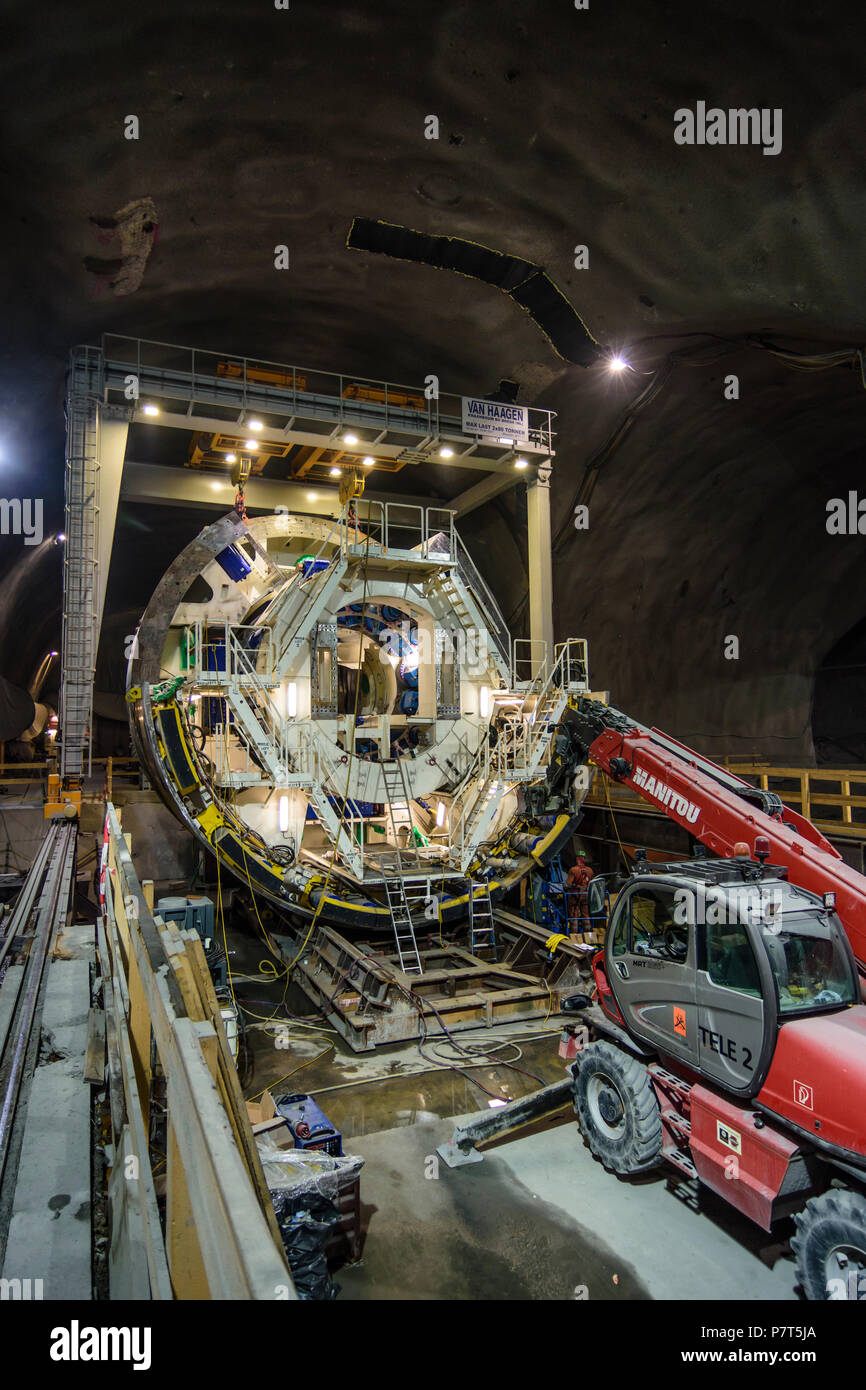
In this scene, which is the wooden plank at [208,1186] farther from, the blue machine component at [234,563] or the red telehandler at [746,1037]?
the blue machine component at [234,563]

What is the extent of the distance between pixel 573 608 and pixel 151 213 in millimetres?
10134

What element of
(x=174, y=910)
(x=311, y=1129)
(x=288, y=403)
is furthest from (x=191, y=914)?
(x=288, y=403)

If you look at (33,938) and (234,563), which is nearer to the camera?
(33,938)

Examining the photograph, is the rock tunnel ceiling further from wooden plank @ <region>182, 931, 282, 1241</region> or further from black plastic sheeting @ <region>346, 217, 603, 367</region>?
wooden plank @ <region>182, 931, 282, 1241</region>

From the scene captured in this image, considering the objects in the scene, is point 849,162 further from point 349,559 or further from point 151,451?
point 151,451

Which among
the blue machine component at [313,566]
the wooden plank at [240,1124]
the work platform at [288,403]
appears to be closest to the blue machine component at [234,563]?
the blue machine component at [313,566]

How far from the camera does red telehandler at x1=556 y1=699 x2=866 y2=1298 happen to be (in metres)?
3.96

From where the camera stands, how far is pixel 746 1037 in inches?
177

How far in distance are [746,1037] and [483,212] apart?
32.0 feet

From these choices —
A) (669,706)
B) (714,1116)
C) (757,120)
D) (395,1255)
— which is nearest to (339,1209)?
(395,1255)

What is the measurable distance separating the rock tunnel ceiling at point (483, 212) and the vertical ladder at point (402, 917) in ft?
26.0

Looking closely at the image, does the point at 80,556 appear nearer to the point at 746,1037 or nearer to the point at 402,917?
the point at 402,917

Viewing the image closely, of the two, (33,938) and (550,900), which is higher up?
(33,938)

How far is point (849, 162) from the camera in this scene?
8328 mm
